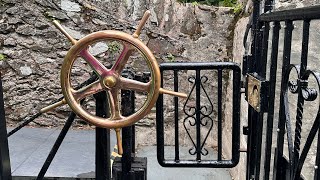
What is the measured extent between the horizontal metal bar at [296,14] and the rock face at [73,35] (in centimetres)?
182

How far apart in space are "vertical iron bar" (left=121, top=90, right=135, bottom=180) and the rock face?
1726 mm

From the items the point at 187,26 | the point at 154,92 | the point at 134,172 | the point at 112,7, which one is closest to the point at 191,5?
the point at 187,26

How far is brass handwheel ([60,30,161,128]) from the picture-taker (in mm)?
1104

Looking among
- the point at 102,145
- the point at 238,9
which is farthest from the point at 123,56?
the point at 238,9

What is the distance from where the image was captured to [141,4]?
3213mm

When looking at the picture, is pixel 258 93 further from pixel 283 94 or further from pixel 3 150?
pixel 3 150

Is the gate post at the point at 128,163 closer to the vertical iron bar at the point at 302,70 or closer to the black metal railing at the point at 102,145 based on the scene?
the black metal railing at the point at 102,145

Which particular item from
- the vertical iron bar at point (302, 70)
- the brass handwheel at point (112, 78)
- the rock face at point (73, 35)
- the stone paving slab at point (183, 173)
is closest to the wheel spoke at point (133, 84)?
the brass handwheel at point (112, 78)

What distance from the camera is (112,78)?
114 cm

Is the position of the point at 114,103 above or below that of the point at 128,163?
above

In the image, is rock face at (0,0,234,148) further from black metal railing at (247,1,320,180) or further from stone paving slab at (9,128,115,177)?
black metal railing at (247,1,320,180)

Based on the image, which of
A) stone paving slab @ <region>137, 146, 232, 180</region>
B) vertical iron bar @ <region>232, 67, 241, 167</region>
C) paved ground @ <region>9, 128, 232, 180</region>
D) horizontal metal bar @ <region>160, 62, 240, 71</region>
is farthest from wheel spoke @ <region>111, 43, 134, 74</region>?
stone paving slab @ <region>137, 146, 232, 180</region>

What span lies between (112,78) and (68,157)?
5.26 ft

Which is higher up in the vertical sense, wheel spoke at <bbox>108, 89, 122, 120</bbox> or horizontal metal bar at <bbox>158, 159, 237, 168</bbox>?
wheel spoke at <bbox>108, 89, 122, 120</bbox>
